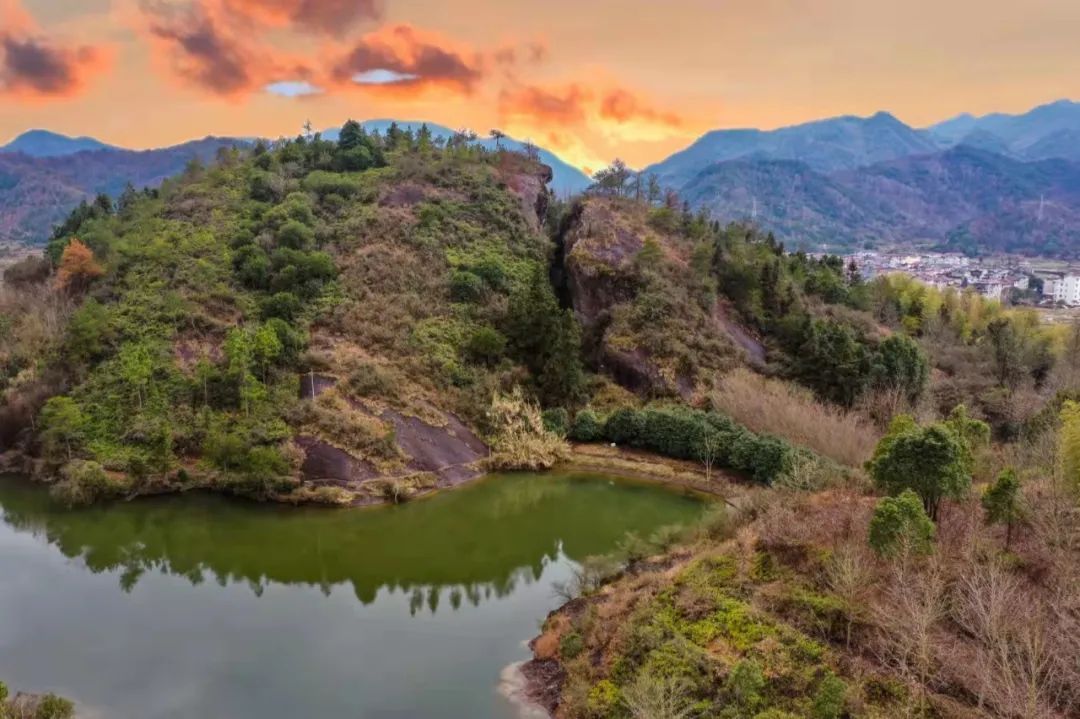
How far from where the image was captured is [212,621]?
19.4m

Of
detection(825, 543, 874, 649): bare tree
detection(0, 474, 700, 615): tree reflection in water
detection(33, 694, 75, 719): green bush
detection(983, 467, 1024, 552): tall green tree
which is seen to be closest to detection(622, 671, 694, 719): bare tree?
detection(825, 543, 874, 649): bare tree

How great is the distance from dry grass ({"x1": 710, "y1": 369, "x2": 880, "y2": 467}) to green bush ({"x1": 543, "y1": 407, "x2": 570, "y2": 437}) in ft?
22.7

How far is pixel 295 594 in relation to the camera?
2112 cm

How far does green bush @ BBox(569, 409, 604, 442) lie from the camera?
33.4 meters

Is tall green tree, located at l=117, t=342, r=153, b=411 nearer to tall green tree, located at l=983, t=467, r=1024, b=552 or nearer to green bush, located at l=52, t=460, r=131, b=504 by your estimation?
green bush, located at l=52, t=460, r=131, b=504

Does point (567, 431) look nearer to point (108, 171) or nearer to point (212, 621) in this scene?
point (212, 621)

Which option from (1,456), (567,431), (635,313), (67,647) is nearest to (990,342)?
(635,313)

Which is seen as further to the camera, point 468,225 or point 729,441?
point 468,225

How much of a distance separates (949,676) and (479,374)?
24719mm

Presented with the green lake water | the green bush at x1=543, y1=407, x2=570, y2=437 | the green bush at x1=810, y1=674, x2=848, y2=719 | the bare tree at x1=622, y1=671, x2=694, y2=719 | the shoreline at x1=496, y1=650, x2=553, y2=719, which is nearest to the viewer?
the bare tree at x1=622, y1=671, x2=694, y2=719

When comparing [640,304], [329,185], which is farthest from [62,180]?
[640,304]

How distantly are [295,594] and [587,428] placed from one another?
1582cm

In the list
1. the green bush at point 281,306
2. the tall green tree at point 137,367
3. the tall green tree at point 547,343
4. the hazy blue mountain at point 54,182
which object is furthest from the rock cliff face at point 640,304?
the hazy blue mountain at point 54,182

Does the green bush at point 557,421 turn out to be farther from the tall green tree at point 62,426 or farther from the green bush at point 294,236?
the tall green tree at point 62,426
